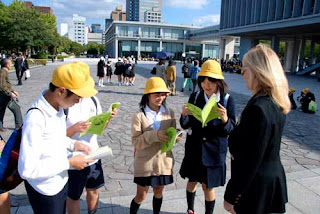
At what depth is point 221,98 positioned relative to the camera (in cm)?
272

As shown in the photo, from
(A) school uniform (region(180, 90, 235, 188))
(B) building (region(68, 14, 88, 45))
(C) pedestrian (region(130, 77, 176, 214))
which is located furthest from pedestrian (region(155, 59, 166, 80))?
(B) building (region(68, 14, 88, 45))

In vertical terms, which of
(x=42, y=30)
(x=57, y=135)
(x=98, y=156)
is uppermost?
(x=42, y=30)

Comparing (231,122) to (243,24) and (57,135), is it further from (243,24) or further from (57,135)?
(243,24)

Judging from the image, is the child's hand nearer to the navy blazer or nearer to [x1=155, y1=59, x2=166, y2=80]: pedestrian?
the navy blazer

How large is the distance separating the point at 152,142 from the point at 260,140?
1.10m

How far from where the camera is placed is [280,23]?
81.9 ft

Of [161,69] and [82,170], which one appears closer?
[82,170]

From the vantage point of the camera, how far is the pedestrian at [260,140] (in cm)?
166

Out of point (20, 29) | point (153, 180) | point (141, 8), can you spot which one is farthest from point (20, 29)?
point (141, 8)

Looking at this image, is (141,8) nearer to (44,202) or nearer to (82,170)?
(82,170)

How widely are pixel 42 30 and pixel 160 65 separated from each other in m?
36.7

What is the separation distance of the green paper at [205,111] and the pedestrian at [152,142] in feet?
1.18

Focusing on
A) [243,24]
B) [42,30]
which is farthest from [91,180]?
[42,30]

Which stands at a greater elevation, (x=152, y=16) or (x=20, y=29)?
(x=152, y=16)
